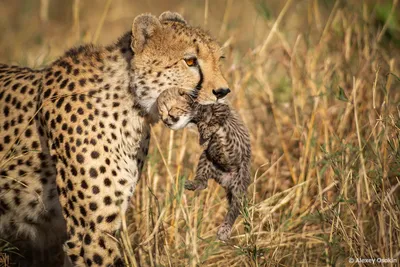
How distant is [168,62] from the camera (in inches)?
129

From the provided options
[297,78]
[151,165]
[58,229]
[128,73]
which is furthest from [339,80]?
[58,229]

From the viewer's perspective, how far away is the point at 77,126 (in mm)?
3234

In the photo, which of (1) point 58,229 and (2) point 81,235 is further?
(1) point 58,229

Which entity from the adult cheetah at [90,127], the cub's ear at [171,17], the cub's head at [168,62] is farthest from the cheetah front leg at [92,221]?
the cub's ear at [171,17]

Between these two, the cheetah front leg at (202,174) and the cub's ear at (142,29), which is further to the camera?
the cub's ear at (142,29)

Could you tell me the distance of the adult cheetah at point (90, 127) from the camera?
10.4 feet

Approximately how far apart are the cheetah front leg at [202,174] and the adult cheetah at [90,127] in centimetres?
24

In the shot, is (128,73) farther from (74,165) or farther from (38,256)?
(38,256)

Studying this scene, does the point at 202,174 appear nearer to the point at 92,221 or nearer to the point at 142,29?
the point at 92,221

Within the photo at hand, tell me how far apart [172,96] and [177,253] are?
0.80 meters

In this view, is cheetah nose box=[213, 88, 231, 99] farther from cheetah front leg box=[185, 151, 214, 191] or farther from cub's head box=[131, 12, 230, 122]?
cheetah front leg box=[185, 151, 214, 191]

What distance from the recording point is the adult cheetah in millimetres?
3166

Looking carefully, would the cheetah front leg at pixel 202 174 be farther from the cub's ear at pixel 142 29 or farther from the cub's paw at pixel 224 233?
the cub's ear at pixel 142 29

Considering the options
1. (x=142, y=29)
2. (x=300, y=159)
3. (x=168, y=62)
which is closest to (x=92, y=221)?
(x=168, y=62)
